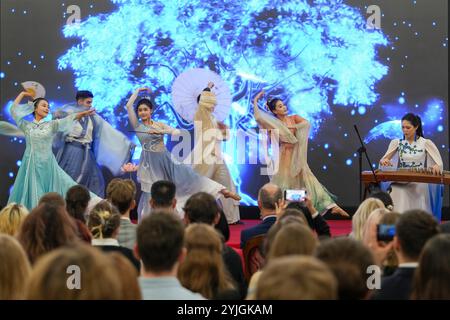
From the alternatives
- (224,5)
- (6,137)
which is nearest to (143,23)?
(224,5)

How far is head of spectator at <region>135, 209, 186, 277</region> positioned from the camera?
2744 mm

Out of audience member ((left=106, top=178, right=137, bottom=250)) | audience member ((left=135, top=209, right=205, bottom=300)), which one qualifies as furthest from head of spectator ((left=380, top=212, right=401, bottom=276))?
audience member ((left=106, top=178, right=137, bottom=250))

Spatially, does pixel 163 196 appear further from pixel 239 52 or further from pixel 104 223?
pixel 239 52

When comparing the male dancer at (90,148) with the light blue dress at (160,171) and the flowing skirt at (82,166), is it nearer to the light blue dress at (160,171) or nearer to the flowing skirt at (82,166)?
the flowing skirt at (82,166)

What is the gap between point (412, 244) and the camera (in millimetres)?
2996

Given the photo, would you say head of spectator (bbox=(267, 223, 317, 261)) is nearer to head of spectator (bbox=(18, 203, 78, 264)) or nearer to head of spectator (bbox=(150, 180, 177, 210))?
head of spectator (bbox=(18, 203, 78, 264))

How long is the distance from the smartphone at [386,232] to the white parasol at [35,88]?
7.23m

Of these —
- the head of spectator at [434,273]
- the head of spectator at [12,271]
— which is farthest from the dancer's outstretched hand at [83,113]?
the head of spectator at [434,273]

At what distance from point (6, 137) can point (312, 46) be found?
14.8 feet

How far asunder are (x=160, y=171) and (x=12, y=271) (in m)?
6.16

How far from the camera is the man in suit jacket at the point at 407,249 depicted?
2926mm

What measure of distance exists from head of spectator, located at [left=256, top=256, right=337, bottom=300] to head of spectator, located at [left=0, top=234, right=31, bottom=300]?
3.17ft
